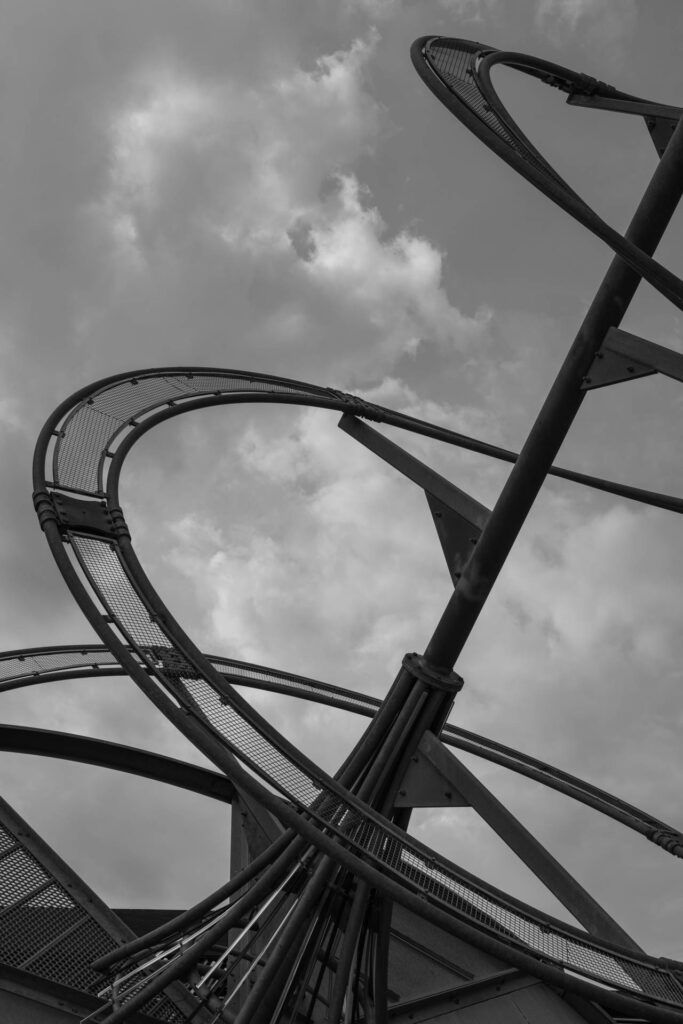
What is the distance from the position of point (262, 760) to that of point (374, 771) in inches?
95.7

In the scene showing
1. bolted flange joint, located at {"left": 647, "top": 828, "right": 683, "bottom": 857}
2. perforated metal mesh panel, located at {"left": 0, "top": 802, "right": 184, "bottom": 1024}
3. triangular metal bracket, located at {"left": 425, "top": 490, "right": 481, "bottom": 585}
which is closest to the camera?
perforated metal mesh panel, located at {"left": 0, "top": 802, "right": 184, "bottom": 1024}

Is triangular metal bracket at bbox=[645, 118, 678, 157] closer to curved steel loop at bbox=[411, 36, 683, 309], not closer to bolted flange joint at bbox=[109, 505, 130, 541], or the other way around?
curved steel loop at bbox=[411, 36, 683, 309]

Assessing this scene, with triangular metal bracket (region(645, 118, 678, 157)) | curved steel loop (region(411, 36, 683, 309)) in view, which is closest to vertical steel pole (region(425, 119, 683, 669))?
curved steel loop (region(411, 36, 683, 309))

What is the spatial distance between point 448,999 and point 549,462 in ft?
28.0

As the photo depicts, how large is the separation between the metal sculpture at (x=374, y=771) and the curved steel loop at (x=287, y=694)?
6.14ft

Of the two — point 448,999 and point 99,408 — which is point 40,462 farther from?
point 448,999

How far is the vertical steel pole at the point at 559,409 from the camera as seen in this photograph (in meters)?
12.8

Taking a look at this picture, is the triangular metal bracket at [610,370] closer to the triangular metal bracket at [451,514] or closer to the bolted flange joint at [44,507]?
the triangular metal bracket at [451,514]

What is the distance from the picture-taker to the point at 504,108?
1499cm

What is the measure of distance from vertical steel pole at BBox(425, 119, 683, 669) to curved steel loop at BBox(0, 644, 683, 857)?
13.8 ft

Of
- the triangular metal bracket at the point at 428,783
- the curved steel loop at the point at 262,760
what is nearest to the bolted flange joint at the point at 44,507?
the curved steel loop at the point at 262,760

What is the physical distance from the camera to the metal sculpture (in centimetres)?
1133

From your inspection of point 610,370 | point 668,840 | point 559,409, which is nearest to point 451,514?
point 559,409

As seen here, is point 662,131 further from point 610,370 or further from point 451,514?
point 451,514
